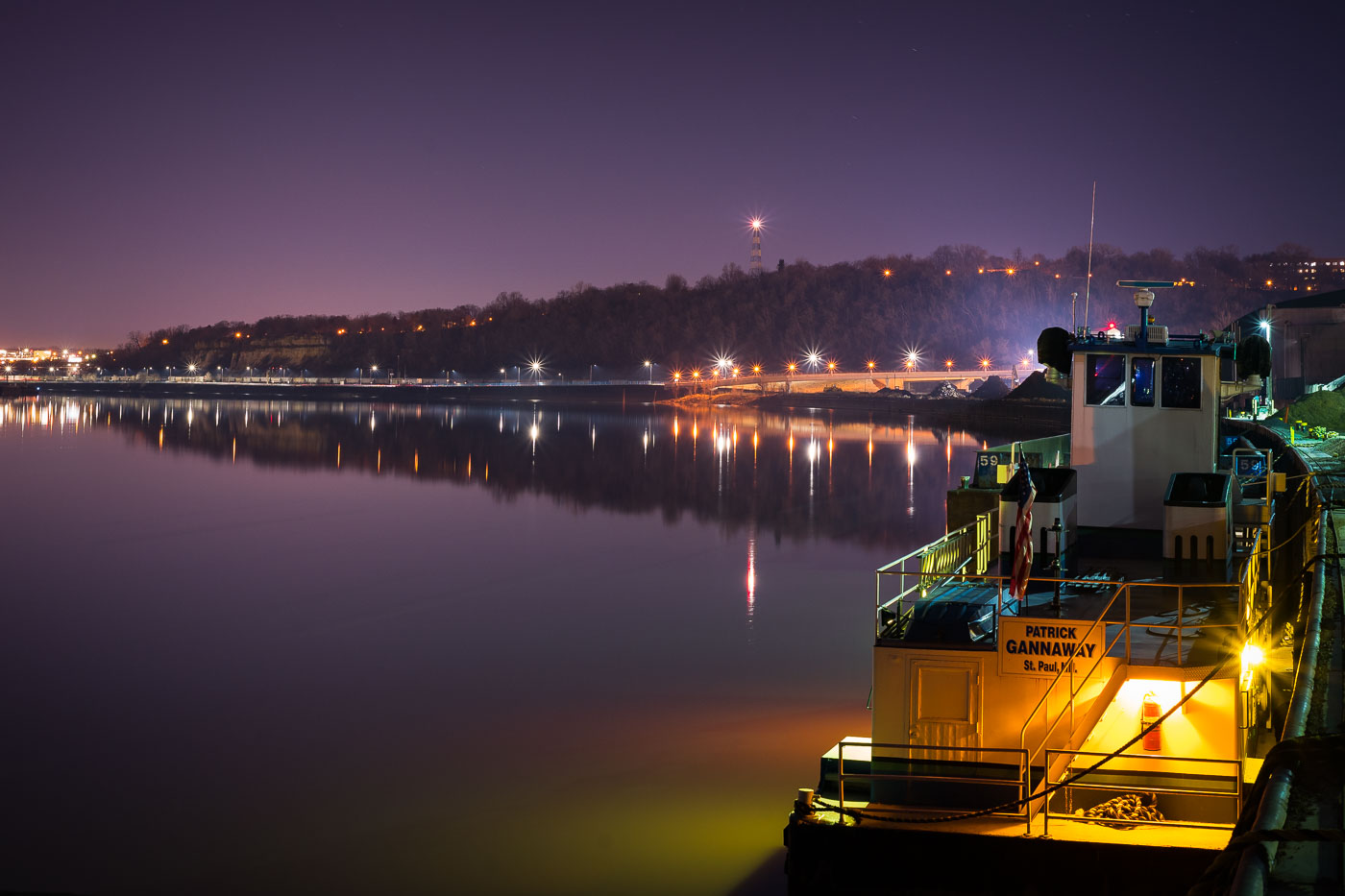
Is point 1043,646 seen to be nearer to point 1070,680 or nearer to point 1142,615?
point 1070,680

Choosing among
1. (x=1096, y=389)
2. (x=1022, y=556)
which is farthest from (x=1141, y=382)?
(x=1022, y=556)

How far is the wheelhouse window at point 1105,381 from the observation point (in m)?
19.3

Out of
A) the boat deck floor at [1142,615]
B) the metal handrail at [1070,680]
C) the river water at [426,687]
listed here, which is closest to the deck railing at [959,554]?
the boat deck floor at [1142,615]

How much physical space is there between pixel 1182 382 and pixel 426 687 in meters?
14.4

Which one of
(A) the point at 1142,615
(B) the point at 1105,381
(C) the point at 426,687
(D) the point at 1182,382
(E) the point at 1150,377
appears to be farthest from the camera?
(C) the point at 426,687

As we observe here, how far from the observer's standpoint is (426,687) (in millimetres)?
21859

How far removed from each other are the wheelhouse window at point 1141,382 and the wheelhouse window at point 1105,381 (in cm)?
14

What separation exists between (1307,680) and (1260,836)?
204 inches

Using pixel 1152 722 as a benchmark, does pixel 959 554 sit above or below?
above

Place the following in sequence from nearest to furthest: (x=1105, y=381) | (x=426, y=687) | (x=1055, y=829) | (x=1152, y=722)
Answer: (x=1055, y=829) → (x=1152, y=722) → (x=1105, y=381) → (x=426, y=687)

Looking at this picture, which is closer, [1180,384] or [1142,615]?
[1142,615]

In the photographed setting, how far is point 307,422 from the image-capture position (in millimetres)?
140250

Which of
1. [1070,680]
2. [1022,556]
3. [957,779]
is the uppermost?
[1022,556]

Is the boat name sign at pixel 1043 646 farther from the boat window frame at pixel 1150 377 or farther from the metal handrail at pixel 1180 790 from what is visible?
the boat window frame at pixel 1150 377
